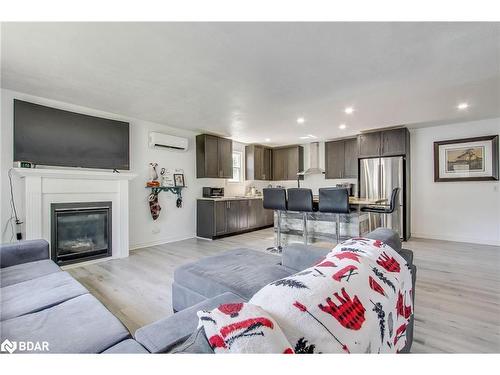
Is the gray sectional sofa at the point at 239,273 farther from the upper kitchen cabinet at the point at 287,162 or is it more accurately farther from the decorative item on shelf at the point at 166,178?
the upper kitchen cabinet at the point at 287,162

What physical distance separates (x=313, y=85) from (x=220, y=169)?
10.7ft

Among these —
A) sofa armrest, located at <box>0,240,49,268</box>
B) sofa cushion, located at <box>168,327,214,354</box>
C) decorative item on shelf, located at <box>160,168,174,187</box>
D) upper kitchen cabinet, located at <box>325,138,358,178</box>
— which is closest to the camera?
sofa cushion, located at <box>168,327,214,354</box>

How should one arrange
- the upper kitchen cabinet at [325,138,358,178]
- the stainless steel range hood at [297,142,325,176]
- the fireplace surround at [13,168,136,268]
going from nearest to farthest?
the fireplace surround at [13,168,136,268] < the upper kitchen cabinet at [325,138,358,178] < the stainless steel range hood at [297,142,325,176]

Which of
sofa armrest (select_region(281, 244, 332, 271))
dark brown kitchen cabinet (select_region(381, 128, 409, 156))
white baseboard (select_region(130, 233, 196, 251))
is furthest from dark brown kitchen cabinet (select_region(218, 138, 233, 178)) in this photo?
sofa armrest (select_region(281, 244, 332, 271))

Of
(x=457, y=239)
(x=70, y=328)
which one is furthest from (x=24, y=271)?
(x=457, y=239)

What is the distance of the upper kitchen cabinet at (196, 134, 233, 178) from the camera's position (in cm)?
537

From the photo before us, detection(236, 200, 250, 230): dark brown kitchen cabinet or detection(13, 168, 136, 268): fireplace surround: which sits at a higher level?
detection(13, 168, 136, 268): fireplace surround

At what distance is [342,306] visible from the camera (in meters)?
0.77

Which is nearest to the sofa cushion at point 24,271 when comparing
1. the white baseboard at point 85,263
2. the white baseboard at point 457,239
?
the white baseboard at point 85,263

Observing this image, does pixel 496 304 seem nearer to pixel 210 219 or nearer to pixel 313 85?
pixel 313 85

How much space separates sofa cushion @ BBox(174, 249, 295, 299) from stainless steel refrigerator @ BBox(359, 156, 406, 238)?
12.1 feet

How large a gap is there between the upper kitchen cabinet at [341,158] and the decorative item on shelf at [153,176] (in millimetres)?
4333

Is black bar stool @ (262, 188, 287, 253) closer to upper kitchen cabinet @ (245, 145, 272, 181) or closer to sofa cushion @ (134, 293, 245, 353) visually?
upper kitchen cabinet @ (245, 145, 272, 181)
